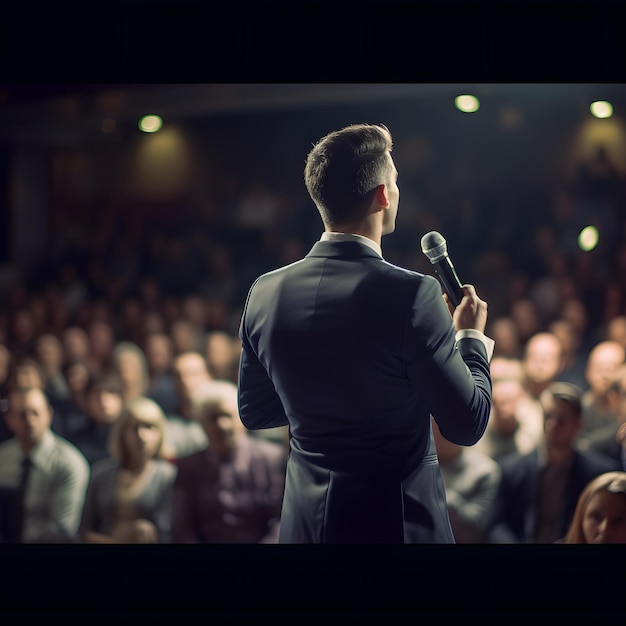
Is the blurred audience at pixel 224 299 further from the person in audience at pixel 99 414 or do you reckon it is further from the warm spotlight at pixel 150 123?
the warm spotlight at pixel 150 123

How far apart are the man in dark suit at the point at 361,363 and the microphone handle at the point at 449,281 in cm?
8

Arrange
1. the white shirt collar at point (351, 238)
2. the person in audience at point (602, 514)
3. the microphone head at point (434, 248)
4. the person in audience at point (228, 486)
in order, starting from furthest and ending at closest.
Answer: the person in audience at point (228, 486), the person in audience at point (602, 514), the microphone head at point (434, 248), the white shirt collar at point (351, 238)

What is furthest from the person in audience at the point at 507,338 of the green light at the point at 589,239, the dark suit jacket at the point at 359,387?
the dark suit jacket at the point at 359,387

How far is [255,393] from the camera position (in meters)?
2.00

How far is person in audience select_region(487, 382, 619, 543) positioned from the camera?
2.80 m

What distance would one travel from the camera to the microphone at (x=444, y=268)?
205cm

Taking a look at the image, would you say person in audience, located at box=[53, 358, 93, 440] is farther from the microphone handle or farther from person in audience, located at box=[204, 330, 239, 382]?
the microphone handle

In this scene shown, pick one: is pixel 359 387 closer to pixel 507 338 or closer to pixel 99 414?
pixel 507 338

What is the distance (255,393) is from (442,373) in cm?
46

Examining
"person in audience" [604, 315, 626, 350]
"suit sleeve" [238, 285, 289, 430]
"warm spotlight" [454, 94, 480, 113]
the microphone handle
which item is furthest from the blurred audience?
"suit sleeve" [238, 285, 289, 430]
